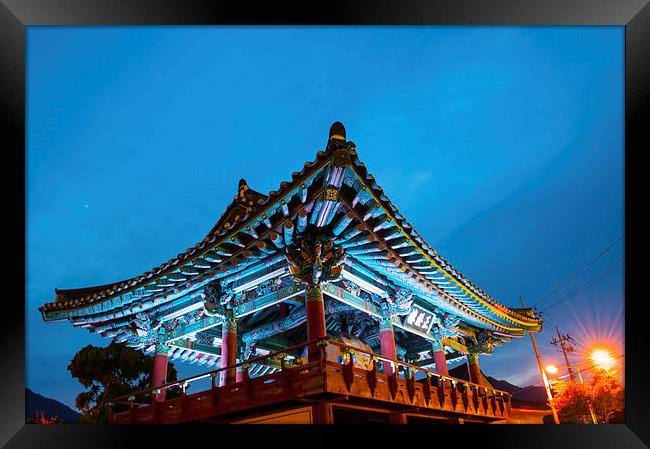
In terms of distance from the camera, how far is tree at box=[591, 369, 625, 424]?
1666cm

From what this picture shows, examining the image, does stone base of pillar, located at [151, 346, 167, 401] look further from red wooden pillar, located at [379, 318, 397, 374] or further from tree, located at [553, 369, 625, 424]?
tree, located at [553, 369, 625, 424]

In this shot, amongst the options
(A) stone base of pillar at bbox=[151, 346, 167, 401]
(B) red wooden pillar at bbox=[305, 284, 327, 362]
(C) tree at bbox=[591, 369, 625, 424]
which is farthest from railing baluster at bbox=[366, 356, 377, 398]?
(C) tree at bbox=[591, 369, 625, 424]

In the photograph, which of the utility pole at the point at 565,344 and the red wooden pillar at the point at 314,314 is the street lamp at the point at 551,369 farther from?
the red wooden pillar at the point at 314,314

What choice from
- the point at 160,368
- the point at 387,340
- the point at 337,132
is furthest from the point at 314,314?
the point at 160,368

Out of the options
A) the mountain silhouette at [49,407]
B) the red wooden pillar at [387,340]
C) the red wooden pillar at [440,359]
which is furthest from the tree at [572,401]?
the mountain silhouette at [49,407]

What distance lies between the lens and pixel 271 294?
11.0 meters

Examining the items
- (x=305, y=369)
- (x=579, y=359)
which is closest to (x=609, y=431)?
(x=305, y=369)

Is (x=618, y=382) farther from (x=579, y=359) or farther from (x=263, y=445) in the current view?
(x=263, y=445)

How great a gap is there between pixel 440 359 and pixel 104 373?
Result: 38.1ft

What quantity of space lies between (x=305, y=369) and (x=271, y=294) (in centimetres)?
342

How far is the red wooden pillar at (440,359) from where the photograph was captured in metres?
13.1

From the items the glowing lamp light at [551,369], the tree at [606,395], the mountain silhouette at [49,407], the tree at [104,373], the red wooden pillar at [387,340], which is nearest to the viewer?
the red wooden pillar at [387,340]

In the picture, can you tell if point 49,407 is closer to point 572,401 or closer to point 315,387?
point 315,387

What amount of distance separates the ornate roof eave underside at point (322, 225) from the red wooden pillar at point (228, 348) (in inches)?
45.8
